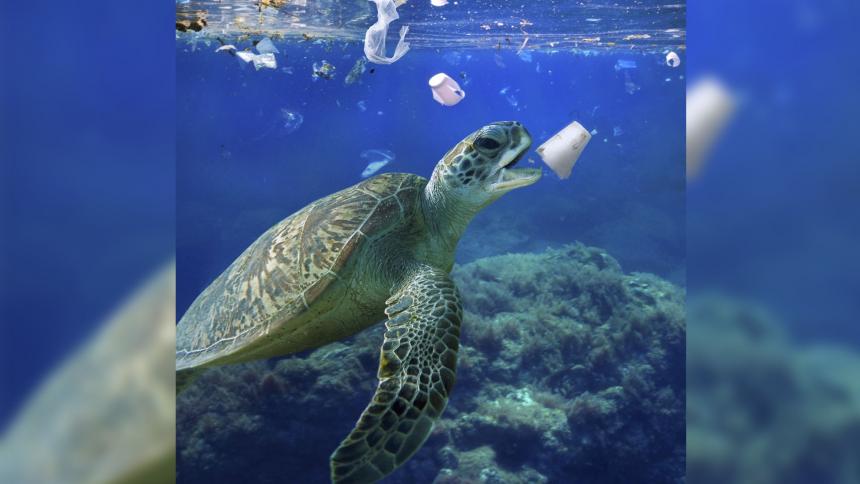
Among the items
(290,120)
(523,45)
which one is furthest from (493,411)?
(290,120)

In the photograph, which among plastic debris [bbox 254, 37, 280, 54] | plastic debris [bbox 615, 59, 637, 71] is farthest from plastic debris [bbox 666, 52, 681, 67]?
plastic debris [bbox 254, 37, 280, 54]

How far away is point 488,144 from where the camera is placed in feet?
8.98

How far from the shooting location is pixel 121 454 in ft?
2.47

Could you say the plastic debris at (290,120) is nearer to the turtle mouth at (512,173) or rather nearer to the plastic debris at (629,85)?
the turtle mouth at (512,173)

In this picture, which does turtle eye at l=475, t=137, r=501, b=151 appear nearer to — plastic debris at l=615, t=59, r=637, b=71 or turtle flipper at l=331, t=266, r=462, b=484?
turtle flipper at l=331, t=266, r=462, b=484

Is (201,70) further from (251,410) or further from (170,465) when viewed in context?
(170,465)

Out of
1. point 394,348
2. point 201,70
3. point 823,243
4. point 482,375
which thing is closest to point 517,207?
point 201,70

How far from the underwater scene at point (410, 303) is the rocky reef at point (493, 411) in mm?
15

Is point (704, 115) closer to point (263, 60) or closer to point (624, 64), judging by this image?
point (263, 60)

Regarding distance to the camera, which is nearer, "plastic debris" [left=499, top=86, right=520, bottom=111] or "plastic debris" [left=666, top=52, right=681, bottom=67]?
"plastic debris" [left=666, top=52, right=681, bottom=67]

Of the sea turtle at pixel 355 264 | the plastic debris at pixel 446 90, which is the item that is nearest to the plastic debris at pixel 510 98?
the plastic debris at pixel 446 90

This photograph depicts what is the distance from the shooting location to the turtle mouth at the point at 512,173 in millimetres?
2623

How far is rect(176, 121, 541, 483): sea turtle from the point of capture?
261cm

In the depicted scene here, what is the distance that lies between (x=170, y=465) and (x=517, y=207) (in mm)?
12566
